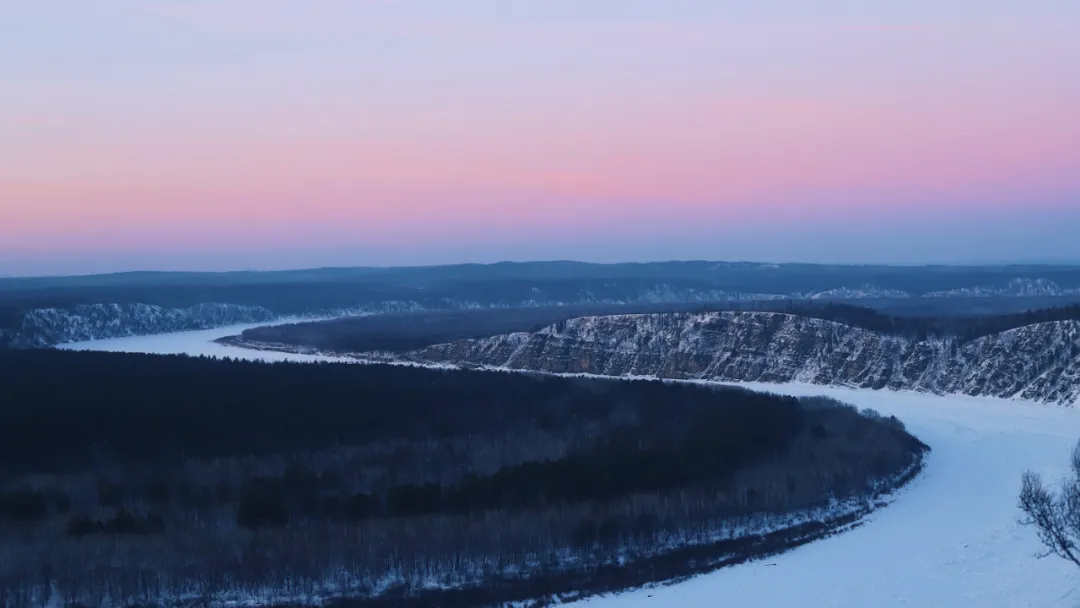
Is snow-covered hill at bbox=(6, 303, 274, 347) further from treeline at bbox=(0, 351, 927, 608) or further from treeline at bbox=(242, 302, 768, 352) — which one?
treeline at bbox=(0, 351, 927, 608)

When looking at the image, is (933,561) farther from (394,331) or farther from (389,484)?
(394,331)

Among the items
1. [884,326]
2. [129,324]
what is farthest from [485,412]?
[129,324]

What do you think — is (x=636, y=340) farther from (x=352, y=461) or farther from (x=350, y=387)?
(x=352, y=461)

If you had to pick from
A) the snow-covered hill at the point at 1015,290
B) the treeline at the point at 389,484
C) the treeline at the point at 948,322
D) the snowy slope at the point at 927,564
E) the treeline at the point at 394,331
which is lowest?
the snowy slope at the point at 927,564

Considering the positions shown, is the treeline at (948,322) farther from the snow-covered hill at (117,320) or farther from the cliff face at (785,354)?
the snow-covered hill at (117,320)

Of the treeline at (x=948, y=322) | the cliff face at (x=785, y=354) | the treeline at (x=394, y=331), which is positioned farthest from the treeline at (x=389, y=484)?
the treeline at (x=394, y=331)
